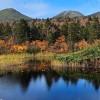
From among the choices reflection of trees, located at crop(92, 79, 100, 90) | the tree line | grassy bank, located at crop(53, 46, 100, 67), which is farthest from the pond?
the tree line

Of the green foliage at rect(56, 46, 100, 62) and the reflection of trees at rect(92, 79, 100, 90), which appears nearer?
the reflection of trees at rect(92, 79, 100, 90)

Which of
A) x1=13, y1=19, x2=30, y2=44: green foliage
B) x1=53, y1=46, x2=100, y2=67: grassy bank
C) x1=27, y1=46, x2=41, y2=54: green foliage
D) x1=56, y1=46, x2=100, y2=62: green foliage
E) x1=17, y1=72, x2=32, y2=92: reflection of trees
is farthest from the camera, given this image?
x1=13, y1=19, x2=30, y2=44: green foliage

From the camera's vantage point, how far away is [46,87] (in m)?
25.8

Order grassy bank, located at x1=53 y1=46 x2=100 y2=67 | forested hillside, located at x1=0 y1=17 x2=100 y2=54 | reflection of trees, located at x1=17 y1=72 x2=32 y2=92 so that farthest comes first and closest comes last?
forested hillside, located at x1=0 y1=17 x2=100 y2=54, grassy bank, located at x1=53 y1=46 x2=100 y2=67, reflection of trees, located at x1=17 y1=72 x2=32 y2=92

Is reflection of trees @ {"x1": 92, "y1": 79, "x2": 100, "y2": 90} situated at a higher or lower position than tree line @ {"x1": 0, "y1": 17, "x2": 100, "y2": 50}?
lower

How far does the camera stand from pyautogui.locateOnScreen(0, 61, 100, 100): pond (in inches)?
875

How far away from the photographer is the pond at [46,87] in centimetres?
2222

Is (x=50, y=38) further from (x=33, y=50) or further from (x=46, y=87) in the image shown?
(x=46, y=87)

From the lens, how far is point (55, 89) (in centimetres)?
2511

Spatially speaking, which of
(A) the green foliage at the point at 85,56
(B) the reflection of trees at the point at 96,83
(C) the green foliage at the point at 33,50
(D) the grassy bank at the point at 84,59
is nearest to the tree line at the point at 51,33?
(C) the green foliage at the point at 33,50

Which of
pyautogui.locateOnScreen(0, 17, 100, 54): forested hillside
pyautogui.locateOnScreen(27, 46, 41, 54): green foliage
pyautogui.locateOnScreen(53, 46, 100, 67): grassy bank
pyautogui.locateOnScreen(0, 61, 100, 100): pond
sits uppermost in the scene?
pyautogui.locateOnScreen(0, 17, 100, 54): forested hillside

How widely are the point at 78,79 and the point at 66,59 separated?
7387 mm

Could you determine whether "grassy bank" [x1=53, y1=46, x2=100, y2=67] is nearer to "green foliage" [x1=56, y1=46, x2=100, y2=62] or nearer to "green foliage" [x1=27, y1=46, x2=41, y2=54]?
"green foliage" [x1=56, y1=46, x2=100, y2=62]

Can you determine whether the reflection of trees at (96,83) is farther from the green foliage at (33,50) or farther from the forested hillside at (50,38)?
the green foliage at (33,50)
